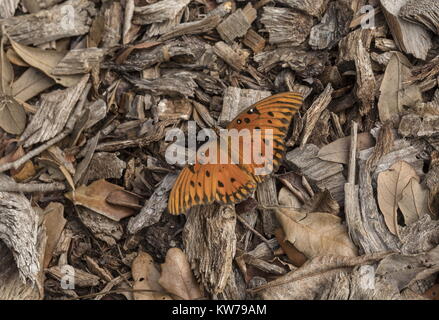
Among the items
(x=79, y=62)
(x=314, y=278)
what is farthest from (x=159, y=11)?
(x=314, y=278)

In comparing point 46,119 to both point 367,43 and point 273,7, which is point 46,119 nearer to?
point 273,7

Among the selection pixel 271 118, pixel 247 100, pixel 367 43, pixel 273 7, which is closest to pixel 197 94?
pixel 247 100

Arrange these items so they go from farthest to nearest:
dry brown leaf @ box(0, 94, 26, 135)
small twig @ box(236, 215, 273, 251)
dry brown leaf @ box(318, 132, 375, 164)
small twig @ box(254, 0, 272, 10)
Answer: small twig @ box(254, 0, 272, 10), dry brown leaf @ box(0, 94, 26, 135), dry brown leaf @ box(318, 132, 375, 164), small twig @ box(236, 215, 273, 251)

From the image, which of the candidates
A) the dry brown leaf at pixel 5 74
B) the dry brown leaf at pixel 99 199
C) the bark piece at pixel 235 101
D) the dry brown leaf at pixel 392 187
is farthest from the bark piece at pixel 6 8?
the dry brown leaf at pixel 392 187

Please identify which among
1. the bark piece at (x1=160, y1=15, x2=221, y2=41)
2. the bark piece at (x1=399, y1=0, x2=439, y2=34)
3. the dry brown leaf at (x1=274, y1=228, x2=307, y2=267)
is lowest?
the dry brown leaf at (x1=274, y1=228, x2=307, y2=267)

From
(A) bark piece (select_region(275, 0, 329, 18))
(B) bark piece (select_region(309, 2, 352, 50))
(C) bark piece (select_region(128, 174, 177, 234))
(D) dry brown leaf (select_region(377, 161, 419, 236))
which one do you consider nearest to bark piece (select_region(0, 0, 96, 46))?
(C) bark piece (select_region(128, 174, 177, 234))

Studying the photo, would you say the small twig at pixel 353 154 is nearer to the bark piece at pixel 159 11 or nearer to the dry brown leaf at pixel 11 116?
the bark piece at pixel 159 11

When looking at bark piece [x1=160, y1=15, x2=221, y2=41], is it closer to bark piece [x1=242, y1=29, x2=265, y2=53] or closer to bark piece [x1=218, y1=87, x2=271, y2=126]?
bark piece [x1=242, y1=29, x2=265, y2=53]
